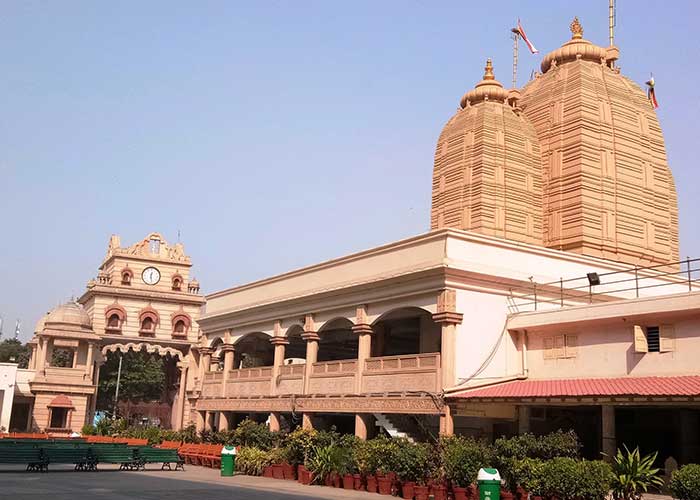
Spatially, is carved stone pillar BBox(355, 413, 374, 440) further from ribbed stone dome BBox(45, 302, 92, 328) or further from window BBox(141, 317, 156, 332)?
window BBox(141, 317, 156, 332)

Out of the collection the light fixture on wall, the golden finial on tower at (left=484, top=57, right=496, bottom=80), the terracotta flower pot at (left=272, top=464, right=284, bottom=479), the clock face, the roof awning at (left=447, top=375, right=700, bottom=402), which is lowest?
the terracotta flower pot at (left=272, top=464, right=284, bottom=479)

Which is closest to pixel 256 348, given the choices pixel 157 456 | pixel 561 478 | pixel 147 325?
pixel 157 456

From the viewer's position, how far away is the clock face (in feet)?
→ 193

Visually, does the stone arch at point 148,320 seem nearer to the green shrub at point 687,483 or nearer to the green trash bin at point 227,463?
the green trash bin at point 227,463

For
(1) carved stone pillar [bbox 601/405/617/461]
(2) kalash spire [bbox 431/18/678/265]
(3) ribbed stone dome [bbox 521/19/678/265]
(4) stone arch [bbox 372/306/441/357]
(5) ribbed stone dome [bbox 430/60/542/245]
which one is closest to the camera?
(1) carved stone pillar [bbox 601/405/617/461]

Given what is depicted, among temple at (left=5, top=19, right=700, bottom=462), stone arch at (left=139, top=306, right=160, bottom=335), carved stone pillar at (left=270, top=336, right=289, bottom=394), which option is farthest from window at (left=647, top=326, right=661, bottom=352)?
stone arch at (left=139, top=306, right=160, bottom=335)

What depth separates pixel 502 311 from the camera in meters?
26.3

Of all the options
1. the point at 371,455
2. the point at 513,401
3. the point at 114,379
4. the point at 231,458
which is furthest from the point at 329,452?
the point at 114,379

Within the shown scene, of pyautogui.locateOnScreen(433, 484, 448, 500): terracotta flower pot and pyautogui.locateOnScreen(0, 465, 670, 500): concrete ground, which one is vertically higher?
pyautogui.locateOnScreen(433, 484, 448, 500): terracotta flower pot

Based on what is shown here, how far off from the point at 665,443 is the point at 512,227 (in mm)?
13138

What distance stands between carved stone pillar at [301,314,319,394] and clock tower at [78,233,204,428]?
24998mm

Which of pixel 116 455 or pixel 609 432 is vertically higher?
pixel 609 432

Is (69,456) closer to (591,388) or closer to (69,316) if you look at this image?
(591,388)

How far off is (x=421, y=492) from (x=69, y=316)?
38060mm
